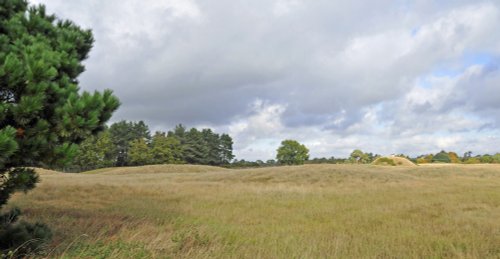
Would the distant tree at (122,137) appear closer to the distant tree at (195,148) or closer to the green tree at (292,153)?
the distant tree at (195,148)

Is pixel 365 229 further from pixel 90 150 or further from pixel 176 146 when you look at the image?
pixel 176 146

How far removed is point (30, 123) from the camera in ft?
23.1

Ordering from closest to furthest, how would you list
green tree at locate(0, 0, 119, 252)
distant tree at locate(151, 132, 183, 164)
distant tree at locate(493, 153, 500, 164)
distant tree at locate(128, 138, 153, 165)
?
green tree at locate(0, 0, 119, 252)
distant tree at locate(493, 153, 500, 164)
distant tree at locate(128, 138, 153, 165)
distant tree at locate(151, 132, 183, 164)

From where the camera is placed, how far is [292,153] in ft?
315

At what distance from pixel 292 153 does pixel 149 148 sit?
33.7 metres

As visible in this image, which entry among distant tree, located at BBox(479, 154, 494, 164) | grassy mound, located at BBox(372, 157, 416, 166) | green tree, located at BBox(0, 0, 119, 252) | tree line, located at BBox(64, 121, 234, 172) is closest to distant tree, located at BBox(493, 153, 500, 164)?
distant tree, located at BBox(479, 154, 494, 164)

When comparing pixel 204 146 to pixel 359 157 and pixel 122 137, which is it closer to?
pixel 122 137

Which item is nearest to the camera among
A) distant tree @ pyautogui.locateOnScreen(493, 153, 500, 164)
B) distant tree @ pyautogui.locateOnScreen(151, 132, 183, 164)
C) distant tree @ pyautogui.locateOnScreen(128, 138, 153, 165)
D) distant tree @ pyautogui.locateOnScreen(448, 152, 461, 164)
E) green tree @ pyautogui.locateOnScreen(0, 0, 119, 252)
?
green tree @ pyautogui.locateOnScreen(0, 0, 119, 252)

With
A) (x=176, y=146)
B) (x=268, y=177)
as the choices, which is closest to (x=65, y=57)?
(x=268, y=177)

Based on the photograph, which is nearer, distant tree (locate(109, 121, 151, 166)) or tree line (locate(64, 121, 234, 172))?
tree line (locate(64, 121, 234, 172))

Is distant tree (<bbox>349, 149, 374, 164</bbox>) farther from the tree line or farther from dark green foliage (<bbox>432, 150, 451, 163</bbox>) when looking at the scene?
the tree line

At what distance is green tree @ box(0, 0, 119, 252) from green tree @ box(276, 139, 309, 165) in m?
88.4

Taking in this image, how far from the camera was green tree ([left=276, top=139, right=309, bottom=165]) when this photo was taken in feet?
314

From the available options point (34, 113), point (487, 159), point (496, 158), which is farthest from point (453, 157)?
point (34, 113)
